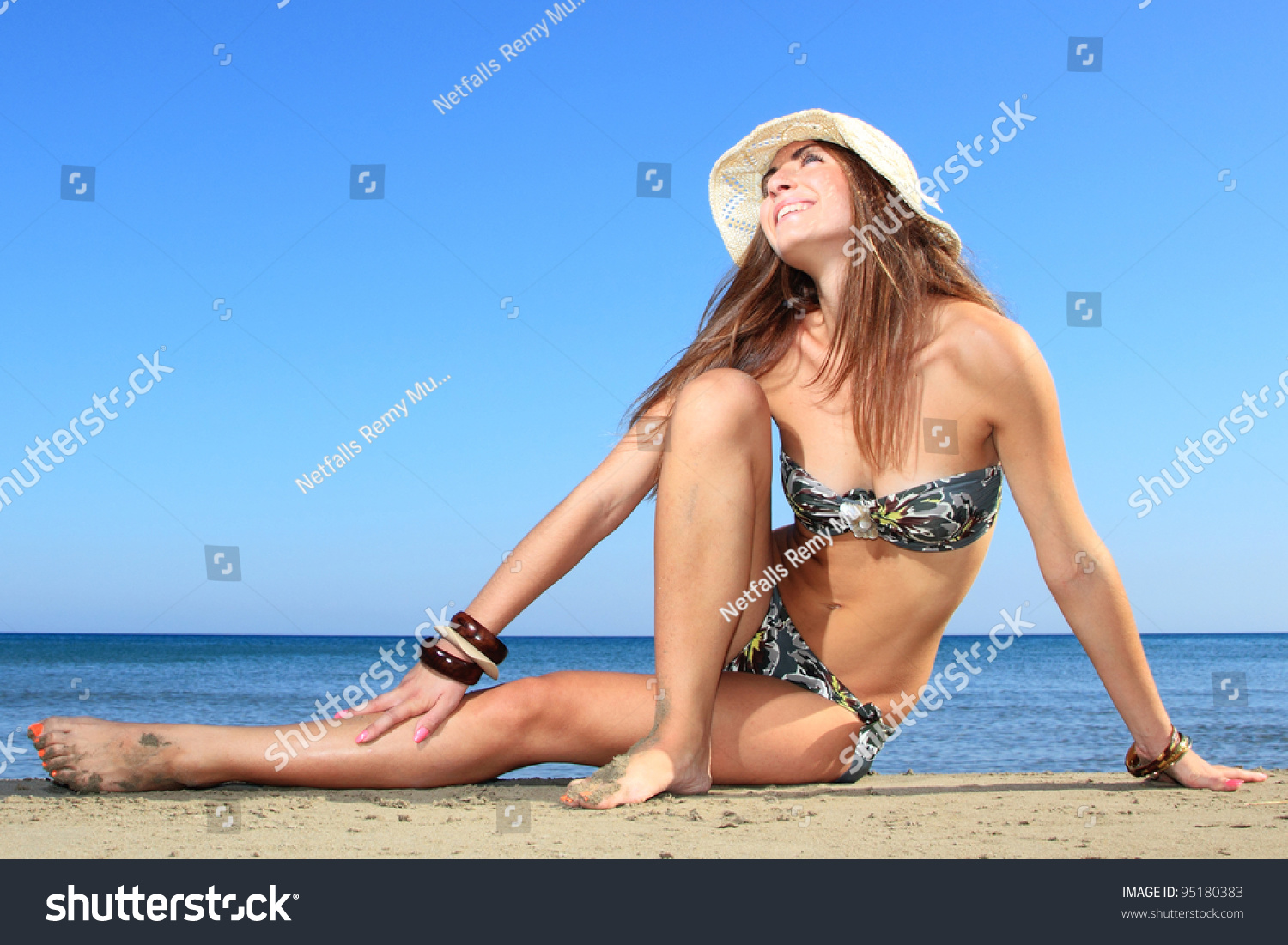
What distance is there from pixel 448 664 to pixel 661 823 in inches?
26.3

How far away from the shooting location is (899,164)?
8.23ft

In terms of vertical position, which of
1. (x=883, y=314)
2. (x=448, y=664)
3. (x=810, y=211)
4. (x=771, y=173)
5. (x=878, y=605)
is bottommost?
(x=448, y=664)

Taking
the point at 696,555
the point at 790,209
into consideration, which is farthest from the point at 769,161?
the point at 696,555

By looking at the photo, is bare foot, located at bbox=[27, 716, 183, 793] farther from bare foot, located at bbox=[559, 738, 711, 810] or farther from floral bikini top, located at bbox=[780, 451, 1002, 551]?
floral bikini top, located at bbox=[780, 451, 1002, 551]

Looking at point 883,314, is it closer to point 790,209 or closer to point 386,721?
point 790,209

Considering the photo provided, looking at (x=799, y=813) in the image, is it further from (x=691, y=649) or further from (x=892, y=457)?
(x=892, y=457)

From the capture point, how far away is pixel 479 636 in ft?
7.45

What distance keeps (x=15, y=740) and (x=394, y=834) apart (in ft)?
19.7

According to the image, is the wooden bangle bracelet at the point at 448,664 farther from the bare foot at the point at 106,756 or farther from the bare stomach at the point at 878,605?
the bare stomach at the point at 878,605

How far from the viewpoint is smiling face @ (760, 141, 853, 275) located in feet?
8.20

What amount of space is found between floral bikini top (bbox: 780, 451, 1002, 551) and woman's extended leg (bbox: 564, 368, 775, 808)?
0.30 meters

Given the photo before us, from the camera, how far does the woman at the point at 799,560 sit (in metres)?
2.20
